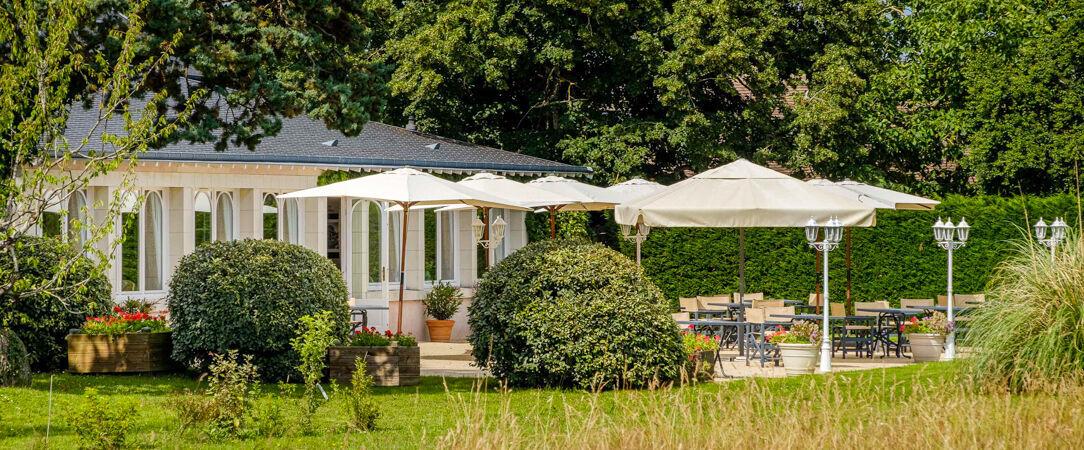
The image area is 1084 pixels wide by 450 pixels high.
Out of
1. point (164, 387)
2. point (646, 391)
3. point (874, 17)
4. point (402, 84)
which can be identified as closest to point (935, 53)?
point (874, 17)

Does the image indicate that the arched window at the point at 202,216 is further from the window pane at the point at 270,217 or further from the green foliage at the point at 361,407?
the green foliage at the point at 361,407

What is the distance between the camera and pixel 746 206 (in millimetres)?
14398

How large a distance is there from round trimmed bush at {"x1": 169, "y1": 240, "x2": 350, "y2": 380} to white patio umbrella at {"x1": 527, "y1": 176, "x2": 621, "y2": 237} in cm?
568

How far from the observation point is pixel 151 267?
18.5 metres

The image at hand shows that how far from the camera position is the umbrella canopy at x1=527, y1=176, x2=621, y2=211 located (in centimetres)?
1822

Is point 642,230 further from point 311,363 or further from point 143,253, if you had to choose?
point 311,363

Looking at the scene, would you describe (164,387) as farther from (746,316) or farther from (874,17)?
(874,17)

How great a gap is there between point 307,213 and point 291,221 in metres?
0.29

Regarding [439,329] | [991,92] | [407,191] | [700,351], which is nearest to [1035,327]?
[700,351]

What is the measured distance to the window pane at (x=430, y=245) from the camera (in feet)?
71.9

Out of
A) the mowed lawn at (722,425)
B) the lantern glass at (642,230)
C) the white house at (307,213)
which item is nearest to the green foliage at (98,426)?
the mowed lawn at (722,425)

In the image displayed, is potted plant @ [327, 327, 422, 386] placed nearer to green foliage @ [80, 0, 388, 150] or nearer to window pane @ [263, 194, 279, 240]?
green foliage @ [80, 0, 388, 150]

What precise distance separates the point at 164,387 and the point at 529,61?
1414 centimetres

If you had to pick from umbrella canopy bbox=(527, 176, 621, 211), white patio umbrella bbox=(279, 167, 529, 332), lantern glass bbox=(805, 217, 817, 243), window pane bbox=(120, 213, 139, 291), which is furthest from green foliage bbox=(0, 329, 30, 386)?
lantern glass bbox=(805, 217, 817, 243)
